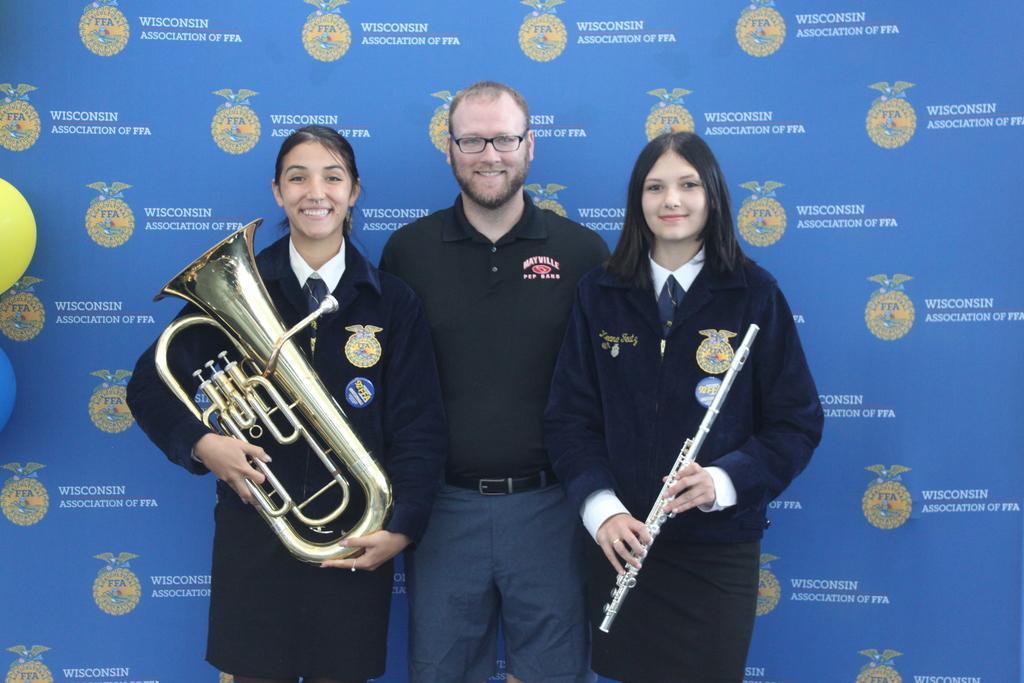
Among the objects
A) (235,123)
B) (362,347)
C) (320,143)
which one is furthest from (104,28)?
(362,347)

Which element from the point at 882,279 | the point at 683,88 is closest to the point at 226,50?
the point at 683,88

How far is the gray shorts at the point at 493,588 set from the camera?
234 centimetres

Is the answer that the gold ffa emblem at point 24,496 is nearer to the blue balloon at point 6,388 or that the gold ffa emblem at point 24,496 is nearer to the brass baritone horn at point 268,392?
the blue balloon at point 6,388

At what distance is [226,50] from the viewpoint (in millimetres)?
2895

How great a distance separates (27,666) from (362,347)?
2.19m

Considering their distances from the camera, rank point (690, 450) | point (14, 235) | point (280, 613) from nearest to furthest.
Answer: point (690, 450)
point (280, 613)
point (14, 235)

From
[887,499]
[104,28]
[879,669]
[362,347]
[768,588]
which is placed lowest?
[879,669]

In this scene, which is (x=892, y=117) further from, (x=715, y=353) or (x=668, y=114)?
(x=715, y=353)

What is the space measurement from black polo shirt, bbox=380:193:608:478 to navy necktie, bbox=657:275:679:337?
37 centimetres

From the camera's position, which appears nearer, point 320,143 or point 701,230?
point 701,230

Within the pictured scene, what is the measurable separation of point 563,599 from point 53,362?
7.47ft

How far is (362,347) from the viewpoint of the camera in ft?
7.31

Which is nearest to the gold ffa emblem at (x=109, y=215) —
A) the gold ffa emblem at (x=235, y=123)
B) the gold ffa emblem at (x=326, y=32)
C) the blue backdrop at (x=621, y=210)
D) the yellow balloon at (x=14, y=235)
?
the blue backdrop at (x=621, y=210)

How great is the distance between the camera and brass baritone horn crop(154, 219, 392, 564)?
207 cm
